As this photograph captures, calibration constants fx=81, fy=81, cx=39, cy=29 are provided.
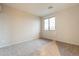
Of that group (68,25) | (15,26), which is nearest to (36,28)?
(15,26)

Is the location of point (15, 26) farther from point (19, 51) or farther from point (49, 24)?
point (49, 24)

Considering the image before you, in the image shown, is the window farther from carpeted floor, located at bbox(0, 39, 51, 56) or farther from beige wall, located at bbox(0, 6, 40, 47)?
carpeted floor, located at bbox(0, 39, 51, 56)

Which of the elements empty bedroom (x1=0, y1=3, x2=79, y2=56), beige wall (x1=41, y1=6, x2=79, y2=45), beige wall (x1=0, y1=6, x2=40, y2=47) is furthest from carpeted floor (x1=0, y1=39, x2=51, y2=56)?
beige wall (x1=41, y1=6, x2=79, y2=45)

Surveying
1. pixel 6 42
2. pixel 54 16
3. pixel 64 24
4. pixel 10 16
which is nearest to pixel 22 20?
pixel 10 16

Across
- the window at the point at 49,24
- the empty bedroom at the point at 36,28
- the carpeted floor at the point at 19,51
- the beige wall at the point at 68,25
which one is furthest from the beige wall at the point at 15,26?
the beige wall at the point at 68,25

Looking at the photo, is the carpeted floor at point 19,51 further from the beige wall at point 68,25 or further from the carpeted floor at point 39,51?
the beige wall at point 68,25

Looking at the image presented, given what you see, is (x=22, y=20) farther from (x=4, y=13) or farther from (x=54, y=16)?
(x=54, y=16)

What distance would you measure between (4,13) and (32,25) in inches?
82.1

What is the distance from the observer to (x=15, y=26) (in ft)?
13.1

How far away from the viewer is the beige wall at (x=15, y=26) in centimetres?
347

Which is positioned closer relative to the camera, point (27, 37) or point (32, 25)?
point (27, 37)

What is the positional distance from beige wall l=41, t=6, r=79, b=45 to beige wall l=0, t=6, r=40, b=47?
158 centimetres

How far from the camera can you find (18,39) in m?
4.20

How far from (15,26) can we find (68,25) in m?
2.65
